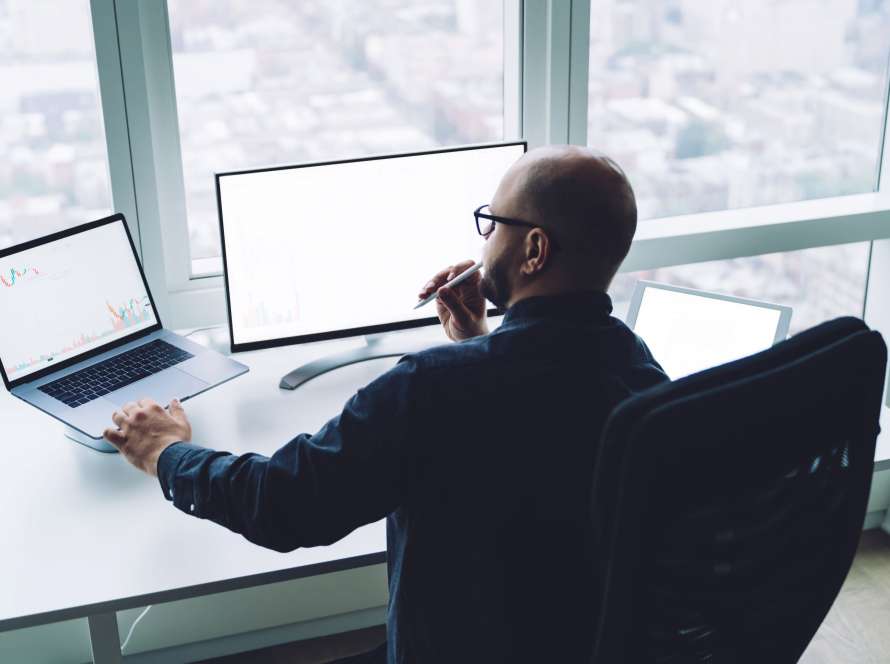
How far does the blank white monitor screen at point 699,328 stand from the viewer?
1870 mm

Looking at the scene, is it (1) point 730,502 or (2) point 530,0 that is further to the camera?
(2) point 530,0

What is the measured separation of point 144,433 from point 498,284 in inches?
23.0

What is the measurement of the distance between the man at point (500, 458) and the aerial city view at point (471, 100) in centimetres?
79

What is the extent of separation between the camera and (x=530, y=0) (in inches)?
89.1

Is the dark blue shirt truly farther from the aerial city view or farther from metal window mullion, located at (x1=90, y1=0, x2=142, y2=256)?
metal window mullion, located at (x1=90, y1=0, x2=142, y2=256)

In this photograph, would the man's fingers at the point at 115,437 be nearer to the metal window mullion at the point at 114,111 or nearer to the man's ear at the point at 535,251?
the man's ear at the point at 535,251

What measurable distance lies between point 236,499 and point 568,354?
17.5 inches

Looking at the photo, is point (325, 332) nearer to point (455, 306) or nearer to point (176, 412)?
point (455, 306)

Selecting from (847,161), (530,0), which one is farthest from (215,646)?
(847,161)

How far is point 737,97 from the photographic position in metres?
2.54

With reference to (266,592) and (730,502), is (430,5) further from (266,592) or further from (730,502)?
(730,502)

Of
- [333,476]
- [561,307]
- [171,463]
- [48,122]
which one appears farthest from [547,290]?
[48,122]

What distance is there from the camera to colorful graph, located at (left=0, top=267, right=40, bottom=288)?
1.76 m

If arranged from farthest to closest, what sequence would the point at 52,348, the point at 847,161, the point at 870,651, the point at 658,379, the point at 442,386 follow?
A: the point at 847,161 → the point at 870,651 → the point at 52,348 → the point at 658,379 → the point at 442,386
